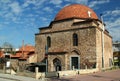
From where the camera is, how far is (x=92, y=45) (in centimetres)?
3350

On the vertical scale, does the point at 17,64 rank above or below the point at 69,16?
below

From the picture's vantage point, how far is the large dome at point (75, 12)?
37812 millimetres

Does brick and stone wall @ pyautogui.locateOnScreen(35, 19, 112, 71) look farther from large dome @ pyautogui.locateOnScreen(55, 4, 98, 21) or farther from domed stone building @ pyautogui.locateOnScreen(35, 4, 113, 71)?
large dome @ pyautogui.locateOnScreen(55, 4, 98, 21)

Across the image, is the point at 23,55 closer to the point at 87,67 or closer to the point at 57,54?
the point at 57,54

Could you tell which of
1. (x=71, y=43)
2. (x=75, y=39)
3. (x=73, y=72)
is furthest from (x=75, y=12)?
(x=73, y=72)

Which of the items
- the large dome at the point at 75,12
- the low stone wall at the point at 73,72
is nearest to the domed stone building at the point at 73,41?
the large dome at the point at 75,12

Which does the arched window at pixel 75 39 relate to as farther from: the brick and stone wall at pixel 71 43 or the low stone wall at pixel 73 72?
the low stone wall at pixel 73 72

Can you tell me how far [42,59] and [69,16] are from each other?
33.3 ft

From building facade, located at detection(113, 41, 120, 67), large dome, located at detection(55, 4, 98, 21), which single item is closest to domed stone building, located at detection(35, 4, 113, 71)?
large dome, located at detection(55, 4, 98, 21)

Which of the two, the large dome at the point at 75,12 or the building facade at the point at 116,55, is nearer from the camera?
the large dome at the point at 75,12

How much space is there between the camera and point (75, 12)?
38031 millimetres

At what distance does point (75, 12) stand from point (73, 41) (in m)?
5.68

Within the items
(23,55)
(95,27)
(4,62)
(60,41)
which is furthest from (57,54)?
(4,62)

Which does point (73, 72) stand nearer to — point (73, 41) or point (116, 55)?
point (73, 41)
